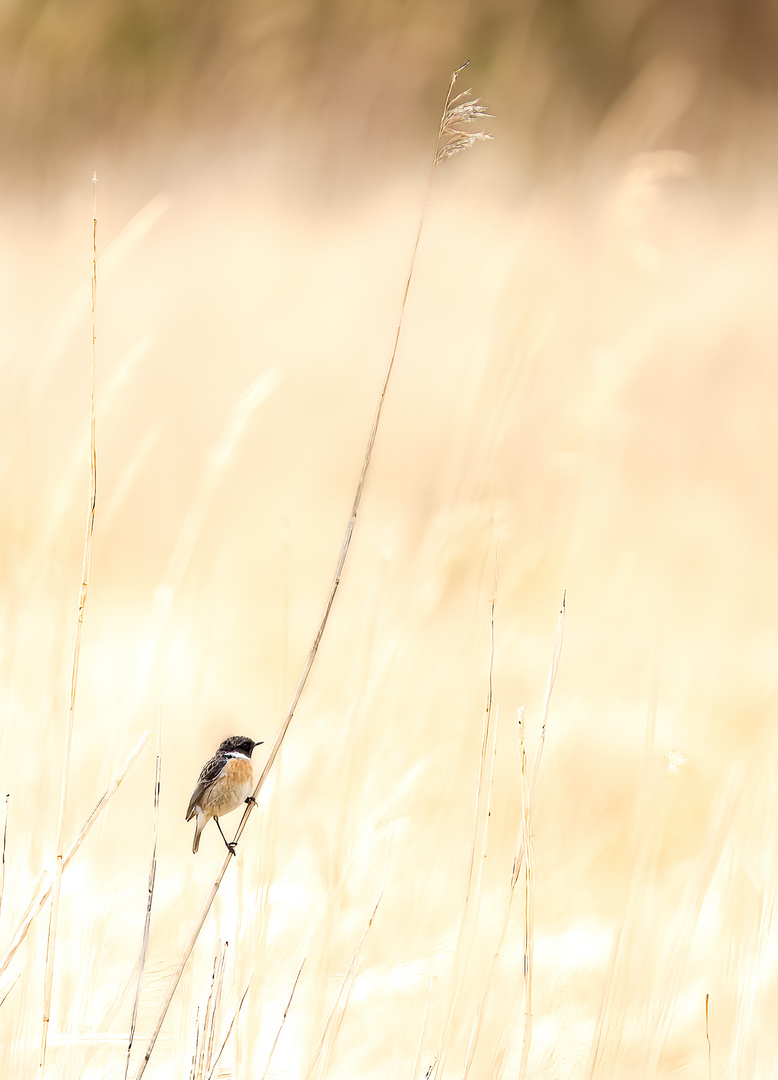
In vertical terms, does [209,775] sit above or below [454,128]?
below

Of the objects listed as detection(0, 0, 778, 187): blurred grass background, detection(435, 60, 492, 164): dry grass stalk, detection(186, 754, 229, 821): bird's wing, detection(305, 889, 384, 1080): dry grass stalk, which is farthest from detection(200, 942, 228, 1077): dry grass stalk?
detection(0, 0, 778, 187): blurred grass background

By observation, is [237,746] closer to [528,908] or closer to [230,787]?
[230,787]

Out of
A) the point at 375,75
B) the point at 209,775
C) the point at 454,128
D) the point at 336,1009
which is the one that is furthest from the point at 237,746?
the point at 375,75

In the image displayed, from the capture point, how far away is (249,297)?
189 cm

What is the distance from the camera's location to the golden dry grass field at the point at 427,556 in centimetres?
98

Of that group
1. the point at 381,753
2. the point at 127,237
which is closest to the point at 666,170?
the point at 127,237

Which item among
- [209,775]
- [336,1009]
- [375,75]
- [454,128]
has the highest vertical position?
[375,75]

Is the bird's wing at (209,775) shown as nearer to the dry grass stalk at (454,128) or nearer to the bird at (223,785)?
the bird at (223,785)

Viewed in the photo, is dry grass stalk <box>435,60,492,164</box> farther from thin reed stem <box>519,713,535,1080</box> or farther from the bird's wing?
the bird's wing

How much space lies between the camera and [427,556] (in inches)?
33.5

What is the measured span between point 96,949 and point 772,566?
1.59 metres

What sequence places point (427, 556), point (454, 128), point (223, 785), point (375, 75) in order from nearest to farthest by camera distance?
point (454, 128), point (223, 785), point (427, 556), point (375, 75)

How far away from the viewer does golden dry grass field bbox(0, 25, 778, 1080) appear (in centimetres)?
98

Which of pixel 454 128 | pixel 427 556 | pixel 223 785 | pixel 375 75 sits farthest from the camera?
pixel 375 75
